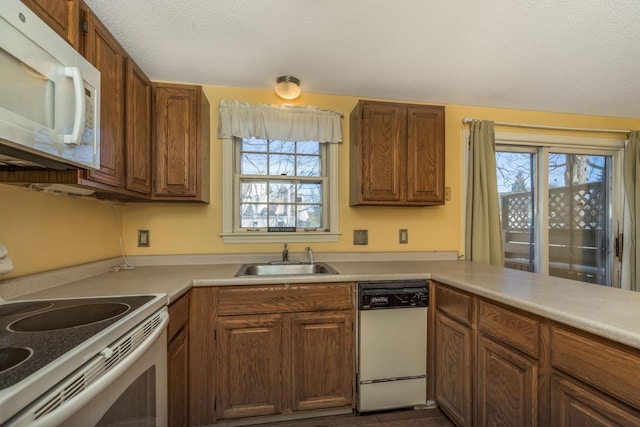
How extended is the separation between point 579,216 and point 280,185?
3.07 meters

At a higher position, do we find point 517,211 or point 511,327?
point 517,211

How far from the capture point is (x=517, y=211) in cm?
268

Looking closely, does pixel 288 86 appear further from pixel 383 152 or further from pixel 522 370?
pixel 522 370

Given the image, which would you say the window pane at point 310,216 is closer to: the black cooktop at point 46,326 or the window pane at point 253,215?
the window pane at point 253,215

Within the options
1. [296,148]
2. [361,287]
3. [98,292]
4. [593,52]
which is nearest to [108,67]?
[98,292]

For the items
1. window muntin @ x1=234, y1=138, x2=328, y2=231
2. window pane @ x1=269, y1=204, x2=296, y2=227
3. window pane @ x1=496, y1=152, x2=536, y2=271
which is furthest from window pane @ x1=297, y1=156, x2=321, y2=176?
window pane @ x1=496, y1=152, x2=536, y2=271

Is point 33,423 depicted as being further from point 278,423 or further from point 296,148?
point 296,148

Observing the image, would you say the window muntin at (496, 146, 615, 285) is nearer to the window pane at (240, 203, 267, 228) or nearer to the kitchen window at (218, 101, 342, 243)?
the kitchen window at (218, 101, 342, 243)

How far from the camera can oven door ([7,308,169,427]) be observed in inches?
23.1

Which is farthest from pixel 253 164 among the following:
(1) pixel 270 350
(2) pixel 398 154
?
(1) pixel 270 350

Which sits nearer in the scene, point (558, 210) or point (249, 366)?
point (249, 366)

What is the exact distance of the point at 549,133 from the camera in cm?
267


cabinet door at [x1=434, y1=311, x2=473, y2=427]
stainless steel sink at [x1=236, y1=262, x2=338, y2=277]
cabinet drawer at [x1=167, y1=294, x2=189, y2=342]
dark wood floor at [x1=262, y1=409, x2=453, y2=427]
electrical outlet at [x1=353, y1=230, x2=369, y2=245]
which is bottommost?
dark wood floor at [x1=262, y1=409, x2=453, y2=427]

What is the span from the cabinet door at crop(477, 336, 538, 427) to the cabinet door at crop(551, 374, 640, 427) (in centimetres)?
9
